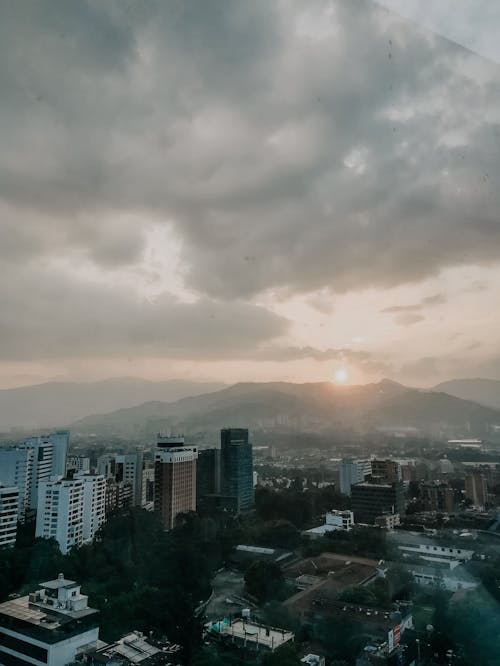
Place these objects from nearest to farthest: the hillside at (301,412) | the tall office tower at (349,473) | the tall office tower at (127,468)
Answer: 1. the hillside at (301,412)
2. the tall office tower at (127,468)
3. the tall office tower at (349,473)

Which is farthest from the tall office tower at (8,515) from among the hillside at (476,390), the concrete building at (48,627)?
the hillside at (476,390)

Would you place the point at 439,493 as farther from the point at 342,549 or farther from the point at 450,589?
the point at 450,589

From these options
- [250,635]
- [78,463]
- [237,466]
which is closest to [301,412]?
[237,466]

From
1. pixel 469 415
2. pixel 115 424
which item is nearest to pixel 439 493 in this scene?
pixel 469 415

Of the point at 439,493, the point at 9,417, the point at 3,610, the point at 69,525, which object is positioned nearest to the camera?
the point at 3,610

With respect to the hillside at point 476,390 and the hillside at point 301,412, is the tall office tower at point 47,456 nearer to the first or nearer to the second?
the hillside at point 301,412

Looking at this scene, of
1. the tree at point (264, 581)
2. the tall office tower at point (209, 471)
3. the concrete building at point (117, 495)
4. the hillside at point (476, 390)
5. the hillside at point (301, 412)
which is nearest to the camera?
the tree at point (264, 581)
